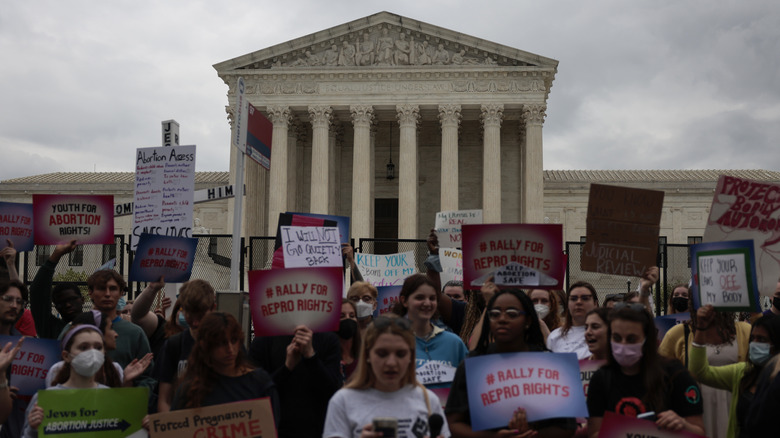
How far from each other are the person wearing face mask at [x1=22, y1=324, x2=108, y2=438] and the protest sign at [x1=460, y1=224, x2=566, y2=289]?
12.2 ft

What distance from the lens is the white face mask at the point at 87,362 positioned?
19.3ft

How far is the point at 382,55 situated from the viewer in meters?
45.4

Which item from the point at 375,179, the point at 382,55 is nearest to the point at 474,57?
the point at 382,55

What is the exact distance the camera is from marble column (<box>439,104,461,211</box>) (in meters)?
43.9

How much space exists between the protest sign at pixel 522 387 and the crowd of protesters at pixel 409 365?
3.4 inches

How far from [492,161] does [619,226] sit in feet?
117

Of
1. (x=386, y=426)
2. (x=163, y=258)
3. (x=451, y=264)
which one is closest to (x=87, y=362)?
(x=386, y=426)

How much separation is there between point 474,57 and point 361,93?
6882 millimetres

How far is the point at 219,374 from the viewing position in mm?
5598

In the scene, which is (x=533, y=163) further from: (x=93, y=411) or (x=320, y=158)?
(x=93, y=411)

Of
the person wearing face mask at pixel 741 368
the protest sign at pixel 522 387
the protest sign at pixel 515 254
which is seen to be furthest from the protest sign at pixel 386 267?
the protest sign at pixel 522 387

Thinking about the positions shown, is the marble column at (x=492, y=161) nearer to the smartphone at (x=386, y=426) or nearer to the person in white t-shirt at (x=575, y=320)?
the person in white t-shirt at (x=575, y=320)

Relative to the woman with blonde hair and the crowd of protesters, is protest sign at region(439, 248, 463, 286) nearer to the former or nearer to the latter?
the crowd of protesters

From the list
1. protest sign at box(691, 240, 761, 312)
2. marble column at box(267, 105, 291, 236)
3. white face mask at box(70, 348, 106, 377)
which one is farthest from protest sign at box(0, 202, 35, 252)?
marble column at box(267, 105, 291, 236)
